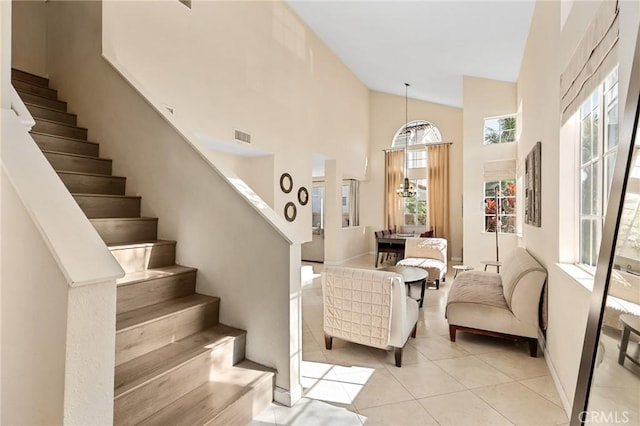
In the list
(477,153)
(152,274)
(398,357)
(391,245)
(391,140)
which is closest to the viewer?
(152,274)

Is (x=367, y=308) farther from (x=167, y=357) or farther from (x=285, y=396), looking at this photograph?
(x=167, y=357)

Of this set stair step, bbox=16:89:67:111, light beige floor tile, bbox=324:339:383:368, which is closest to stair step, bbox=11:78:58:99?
stair step, bbox=16:89:67:111

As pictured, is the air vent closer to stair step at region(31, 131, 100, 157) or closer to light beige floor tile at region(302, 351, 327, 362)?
stair step at region(31, 131, 100, 157)

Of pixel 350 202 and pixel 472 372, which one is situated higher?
pixel 350 202

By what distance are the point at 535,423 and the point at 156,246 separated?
9.11ft

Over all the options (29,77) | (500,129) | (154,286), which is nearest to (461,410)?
(154,286)

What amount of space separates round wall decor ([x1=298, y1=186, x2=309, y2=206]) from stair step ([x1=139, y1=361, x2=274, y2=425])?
434cm

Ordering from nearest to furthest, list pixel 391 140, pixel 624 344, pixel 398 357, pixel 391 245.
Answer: pixel 624 344, pixel 398 357, pixel 391 245, pixel 391 140

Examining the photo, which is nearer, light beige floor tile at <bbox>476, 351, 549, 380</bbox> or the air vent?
light beige floor tile at <bbox>476, 351, 549, 380</bbox>

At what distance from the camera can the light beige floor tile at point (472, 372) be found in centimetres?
240

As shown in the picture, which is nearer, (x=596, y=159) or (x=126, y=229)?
(x=596, y=159)

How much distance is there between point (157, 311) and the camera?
6.52 ft

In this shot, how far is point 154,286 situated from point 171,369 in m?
0.64

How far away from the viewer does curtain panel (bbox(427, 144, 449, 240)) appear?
27.7 ft
